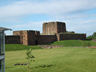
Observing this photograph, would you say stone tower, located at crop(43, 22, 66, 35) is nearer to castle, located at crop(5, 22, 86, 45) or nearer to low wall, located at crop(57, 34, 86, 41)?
castle, located at crop(5, 22, 86, 45)

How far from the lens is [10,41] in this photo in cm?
6706

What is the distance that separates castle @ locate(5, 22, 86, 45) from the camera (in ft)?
229

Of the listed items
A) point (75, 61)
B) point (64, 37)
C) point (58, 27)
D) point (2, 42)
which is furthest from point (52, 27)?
point (2, 42)

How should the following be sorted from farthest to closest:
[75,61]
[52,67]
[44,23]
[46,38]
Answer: [44,23] → [46,38] → [75,61] → [52,67]

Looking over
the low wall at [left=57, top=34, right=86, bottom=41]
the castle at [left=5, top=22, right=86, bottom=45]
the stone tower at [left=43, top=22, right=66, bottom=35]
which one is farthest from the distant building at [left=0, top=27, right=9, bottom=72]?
the stone tower at [left=43, top=22, right=66, bottom=35]

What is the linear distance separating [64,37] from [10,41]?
22959 millimetres

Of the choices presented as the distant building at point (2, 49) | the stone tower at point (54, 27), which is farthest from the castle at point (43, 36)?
the distant building at point (2, 49)

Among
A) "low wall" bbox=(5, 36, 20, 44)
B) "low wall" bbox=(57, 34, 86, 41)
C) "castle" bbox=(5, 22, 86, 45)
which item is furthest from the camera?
"low wall" bbox=(57, 34, 86, 41)

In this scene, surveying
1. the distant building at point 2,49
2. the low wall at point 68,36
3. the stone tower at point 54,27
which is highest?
the stone tower at point 54,27

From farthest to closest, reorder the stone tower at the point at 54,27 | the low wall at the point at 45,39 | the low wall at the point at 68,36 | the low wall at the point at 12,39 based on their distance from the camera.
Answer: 1. the stone tower at the point at 54,27
2. the low wall at the point at 68,36
3. the low wall at the point at 45,39
4. the low wall at the point at 12,39

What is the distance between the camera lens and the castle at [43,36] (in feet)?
229

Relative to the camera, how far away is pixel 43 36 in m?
76.3

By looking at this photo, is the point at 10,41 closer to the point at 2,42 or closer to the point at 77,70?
the point at 77,70

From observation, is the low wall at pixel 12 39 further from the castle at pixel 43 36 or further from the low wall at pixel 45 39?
the low wall at pixel 45 39
